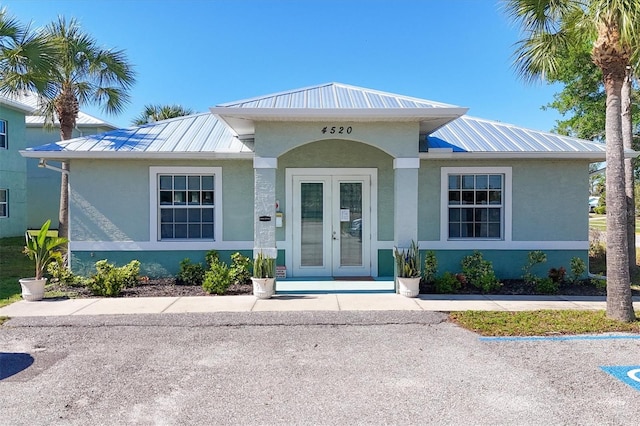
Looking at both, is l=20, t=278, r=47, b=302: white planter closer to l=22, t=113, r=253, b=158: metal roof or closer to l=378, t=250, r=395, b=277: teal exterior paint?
l=22, t=113, r=253, b=158: metal roof

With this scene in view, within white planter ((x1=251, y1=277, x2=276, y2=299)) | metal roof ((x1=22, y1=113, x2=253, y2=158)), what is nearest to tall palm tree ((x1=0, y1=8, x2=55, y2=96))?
metal roof ((x1=22, y1=113, x2=253, y2=158))

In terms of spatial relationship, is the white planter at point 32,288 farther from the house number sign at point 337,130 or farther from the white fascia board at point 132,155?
the house number sign at point 337,130

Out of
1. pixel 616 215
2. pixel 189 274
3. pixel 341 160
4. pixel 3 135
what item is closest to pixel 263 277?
pixel 189 274

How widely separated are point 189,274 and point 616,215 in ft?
28.4

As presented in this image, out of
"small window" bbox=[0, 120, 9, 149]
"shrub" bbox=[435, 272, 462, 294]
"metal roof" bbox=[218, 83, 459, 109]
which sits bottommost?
"shrub" bbox=[435, 272, 462, 294]

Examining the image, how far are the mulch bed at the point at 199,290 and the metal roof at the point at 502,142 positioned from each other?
314cm

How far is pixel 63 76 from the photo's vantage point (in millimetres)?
14914

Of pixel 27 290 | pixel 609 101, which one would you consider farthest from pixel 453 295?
pixel 27 290

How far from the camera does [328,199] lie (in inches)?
436

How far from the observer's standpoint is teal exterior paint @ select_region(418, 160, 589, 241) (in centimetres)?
1082

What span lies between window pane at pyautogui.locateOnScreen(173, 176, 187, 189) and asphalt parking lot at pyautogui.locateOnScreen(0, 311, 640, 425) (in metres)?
4.24

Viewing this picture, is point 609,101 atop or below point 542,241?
atop

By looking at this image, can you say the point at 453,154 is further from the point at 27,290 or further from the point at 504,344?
the point at 27,290

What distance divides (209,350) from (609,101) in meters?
7.41
